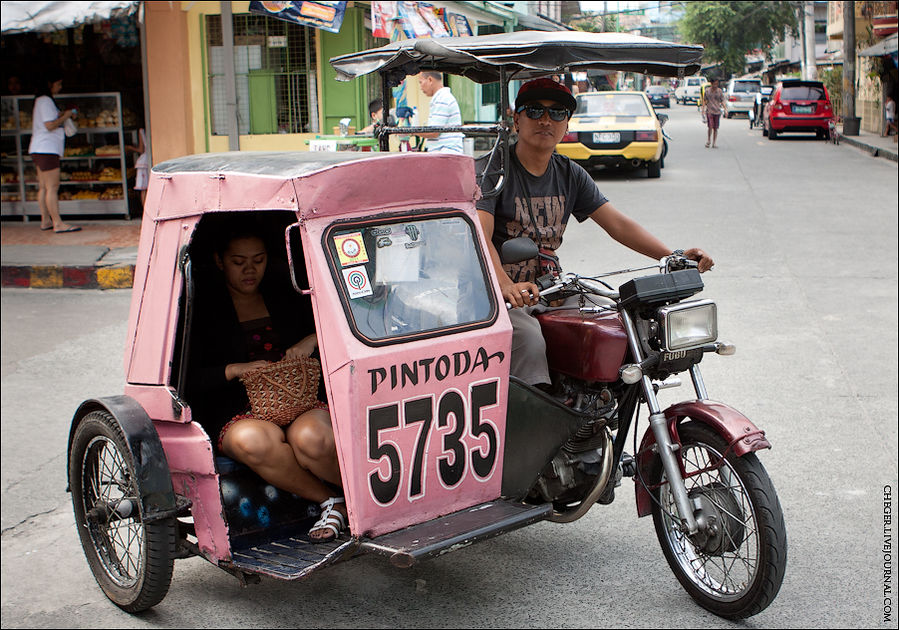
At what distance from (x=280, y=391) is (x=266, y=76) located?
9.77 m

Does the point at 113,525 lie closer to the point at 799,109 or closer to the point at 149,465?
the point at 149,465

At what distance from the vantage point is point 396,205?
3.13 meters

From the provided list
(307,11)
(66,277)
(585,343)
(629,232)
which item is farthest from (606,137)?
(585,343)

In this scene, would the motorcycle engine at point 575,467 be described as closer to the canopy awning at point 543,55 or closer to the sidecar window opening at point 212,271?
the sidecar window opening at point 212,271

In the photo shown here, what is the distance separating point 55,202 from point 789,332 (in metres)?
8.45

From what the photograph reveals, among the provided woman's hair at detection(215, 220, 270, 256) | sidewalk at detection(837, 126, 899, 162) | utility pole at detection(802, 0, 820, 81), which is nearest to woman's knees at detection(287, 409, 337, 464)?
woman's hair at detection(215, 220, 270, 256)

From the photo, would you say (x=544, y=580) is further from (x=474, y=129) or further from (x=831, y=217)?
(x=831, y=217)

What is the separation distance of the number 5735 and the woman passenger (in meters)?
0.30

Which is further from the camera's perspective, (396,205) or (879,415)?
(879,415)

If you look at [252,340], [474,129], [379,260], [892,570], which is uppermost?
[474,129]

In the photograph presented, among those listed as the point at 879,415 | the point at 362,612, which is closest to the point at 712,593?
the point at 362,612

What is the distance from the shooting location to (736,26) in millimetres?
60031

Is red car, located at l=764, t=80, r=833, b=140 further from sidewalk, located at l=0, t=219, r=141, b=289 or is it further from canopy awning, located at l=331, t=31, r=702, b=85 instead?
canopy awning, located at l=331, t=31, r=702, b=85

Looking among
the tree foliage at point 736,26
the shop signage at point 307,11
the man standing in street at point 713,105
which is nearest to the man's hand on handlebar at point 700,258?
the shop signage at point 307,11
